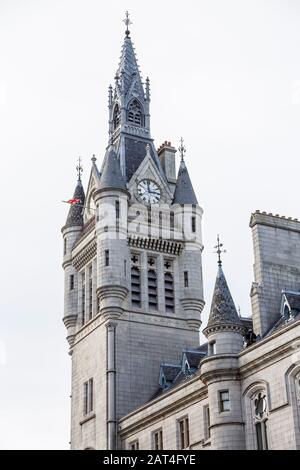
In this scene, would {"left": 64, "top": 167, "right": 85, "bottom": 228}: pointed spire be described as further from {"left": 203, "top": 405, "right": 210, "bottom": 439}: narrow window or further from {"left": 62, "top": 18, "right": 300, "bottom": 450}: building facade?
{"left": 203, "top": 405, "right": 210, "bottom": 439}: narrow window

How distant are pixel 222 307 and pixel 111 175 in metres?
22.7

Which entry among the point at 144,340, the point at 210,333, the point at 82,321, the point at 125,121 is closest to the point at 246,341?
the point at 210,333

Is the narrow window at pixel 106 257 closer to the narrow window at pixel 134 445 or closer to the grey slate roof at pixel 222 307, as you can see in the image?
the narrow window at pixel 134 445

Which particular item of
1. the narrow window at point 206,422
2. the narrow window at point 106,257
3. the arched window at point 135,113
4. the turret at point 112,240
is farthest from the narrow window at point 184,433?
the arched window at point 135,113

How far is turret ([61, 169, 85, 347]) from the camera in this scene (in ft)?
237

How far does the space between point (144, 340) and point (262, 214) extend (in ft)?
50.6

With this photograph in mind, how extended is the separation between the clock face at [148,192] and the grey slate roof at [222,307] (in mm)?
20632

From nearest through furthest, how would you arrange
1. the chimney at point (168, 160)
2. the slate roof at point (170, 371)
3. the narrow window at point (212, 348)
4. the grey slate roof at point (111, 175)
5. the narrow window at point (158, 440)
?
the narrow window at point (212, 348)
the narrow window at point (158, 440)
the slate roof at point (170, 371)
the grey slate roof at point (111, 175)
the chimney at point (168, 160)

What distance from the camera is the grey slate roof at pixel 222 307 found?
50.9 meters

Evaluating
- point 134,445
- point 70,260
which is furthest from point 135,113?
point 134,445

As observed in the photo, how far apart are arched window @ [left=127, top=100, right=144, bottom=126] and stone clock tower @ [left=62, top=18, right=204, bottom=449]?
2.03 meters

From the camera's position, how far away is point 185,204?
73062mm

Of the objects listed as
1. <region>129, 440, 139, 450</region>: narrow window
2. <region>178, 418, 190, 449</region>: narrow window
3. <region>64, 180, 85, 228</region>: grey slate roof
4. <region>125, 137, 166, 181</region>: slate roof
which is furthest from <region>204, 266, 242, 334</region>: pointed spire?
<region>64, 180, 85, 228</region>: grey slate roof
